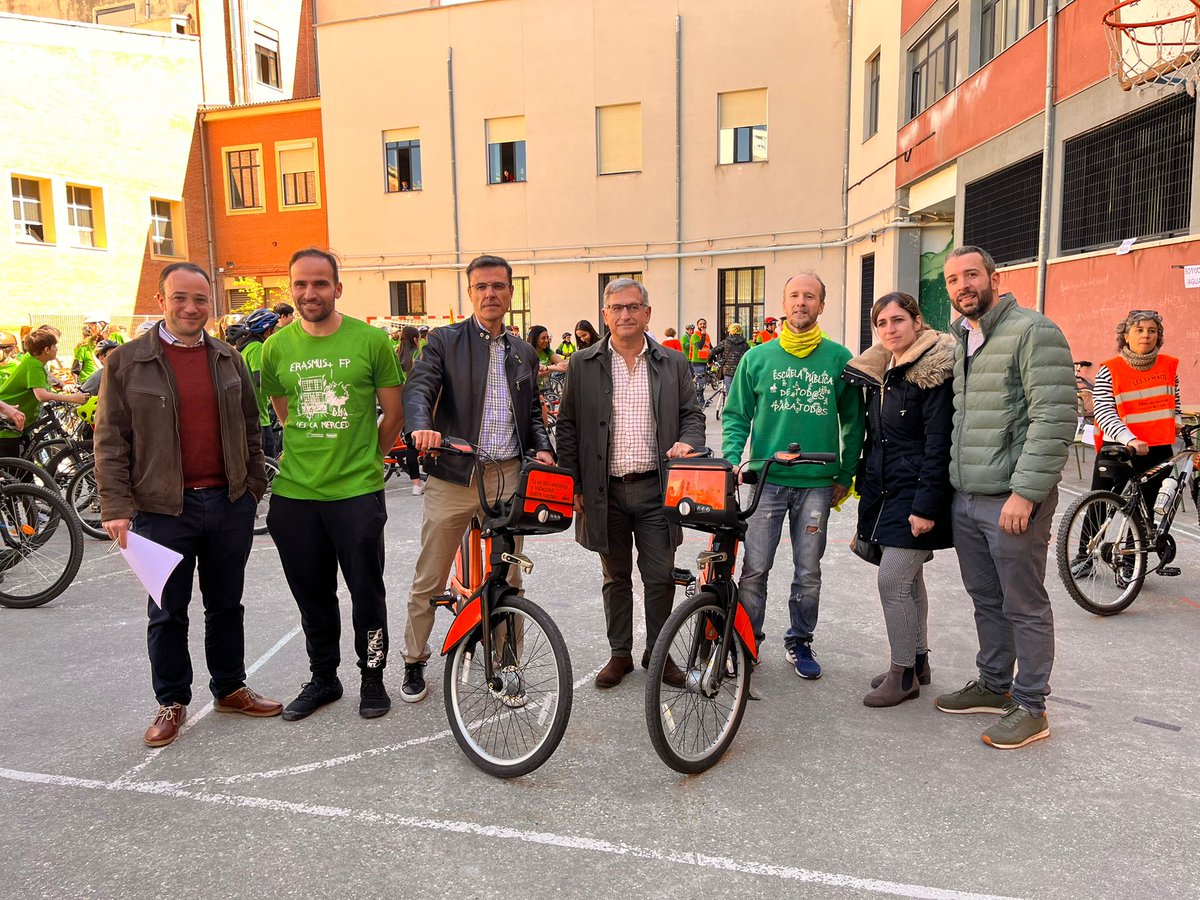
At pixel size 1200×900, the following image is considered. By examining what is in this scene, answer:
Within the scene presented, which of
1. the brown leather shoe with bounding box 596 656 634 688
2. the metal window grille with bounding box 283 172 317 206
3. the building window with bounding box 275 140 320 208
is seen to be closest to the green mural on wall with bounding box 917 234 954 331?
the brown leather shoe with bounding box 596 656 634 688

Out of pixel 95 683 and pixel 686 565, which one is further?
pixel 686 565

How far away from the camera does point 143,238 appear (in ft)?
93.0

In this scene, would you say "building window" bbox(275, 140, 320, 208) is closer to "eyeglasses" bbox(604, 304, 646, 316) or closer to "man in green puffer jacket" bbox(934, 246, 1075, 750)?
"eyeglasses" bbox(604, 304, 646, 316)

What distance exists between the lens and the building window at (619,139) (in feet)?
79.5

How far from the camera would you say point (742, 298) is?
24.5 m

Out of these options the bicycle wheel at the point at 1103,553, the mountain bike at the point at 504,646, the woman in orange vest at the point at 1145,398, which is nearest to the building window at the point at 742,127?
the woman in orange vest at the point at 1145,398

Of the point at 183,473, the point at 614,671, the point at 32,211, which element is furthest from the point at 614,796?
the point at 32,211

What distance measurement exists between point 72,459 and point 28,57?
22986mm

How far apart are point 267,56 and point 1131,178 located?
108 feet

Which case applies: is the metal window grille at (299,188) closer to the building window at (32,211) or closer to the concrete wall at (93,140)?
the concrete wall at (93,140)

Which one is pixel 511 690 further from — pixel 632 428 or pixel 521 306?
pixel 521 306

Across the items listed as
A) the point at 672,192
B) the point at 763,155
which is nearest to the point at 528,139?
the point at 672,192

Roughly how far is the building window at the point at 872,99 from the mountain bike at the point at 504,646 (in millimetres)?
19546

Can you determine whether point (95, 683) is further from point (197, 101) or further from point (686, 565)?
point (197, 101)
